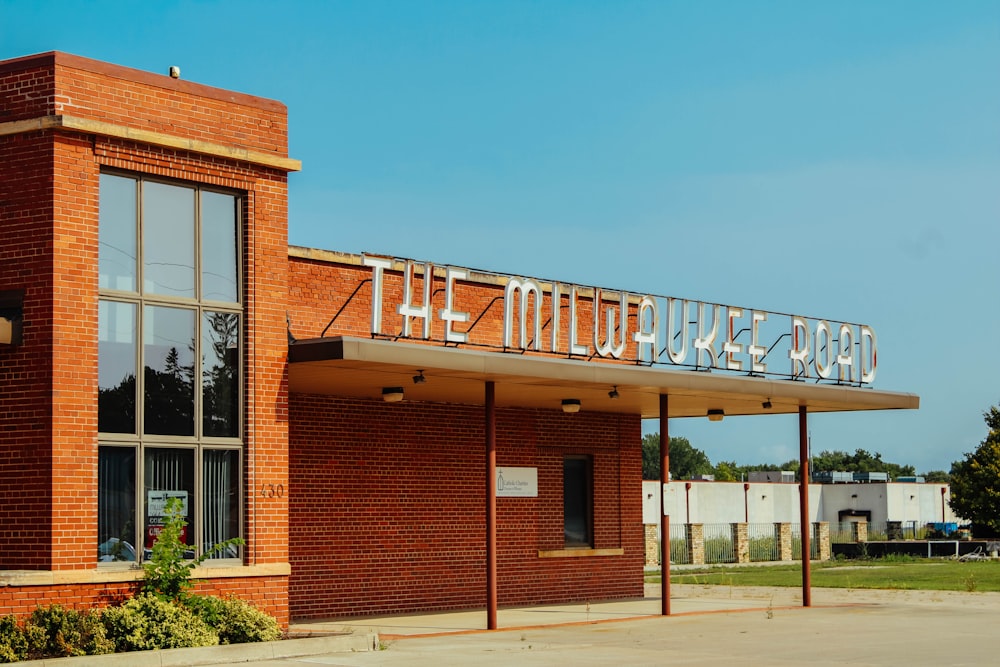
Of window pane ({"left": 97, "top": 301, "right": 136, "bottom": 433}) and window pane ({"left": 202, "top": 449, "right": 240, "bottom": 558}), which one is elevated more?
window pane ({"left": 97, "top": 301, "right": 136, "bottom": 433})

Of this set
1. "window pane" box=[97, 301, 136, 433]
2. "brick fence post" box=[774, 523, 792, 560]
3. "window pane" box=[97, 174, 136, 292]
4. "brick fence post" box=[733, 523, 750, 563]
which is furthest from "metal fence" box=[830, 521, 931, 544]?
"window pane" box=[97, 174, 136, 292]

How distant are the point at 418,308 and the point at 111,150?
509 cm

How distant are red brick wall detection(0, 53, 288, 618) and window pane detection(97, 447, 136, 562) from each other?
0.32 metres

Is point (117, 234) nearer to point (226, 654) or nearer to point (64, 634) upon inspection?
point (64, 634)

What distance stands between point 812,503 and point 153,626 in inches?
2813

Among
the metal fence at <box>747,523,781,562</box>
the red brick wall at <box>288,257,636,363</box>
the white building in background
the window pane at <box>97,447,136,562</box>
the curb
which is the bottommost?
the metal fence at <box>747,523,781,562</box>

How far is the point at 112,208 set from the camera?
18.5m

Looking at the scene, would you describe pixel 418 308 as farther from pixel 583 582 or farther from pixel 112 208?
pixel 583 582

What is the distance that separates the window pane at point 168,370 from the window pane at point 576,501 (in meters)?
11.4

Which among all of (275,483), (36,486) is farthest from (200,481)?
(36,486)

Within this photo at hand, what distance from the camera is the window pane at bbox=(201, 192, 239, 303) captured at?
1945 centimetres

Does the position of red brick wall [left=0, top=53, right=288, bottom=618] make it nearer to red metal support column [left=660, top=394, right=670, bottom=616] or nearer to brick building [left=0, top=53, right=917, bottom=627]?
brick building [left=0, top=53, right=917, bottom=627]

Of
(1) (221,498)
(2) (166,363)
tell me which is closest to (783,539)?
(1) (221,498)

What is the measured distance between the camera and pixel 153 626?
55.6 ft
